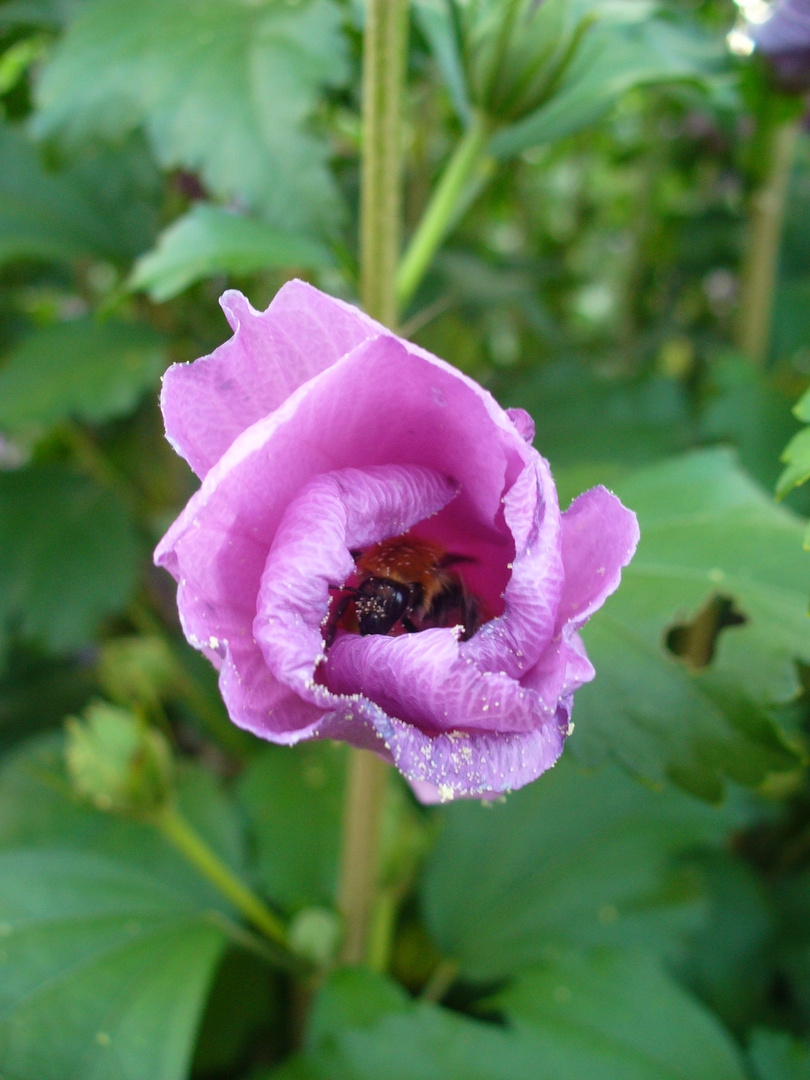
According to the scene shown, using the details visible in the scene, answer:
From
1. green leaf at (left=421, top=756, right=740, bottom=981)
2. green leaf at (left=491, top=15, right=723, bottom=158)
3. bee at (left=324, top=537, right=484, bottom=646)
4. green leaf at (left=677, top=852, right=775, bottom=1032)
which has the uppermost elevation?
green leaf at (left=491, top=15, right=723, bottom=158)

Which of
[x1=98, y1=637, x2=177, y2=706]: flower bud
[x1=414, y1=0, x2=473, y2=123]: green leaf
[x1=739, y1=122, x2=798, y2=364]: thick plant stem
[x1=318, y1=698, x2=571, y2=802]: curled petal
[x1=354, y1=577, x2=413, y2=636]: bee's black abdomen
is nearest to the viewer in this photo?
[x1=318, y1=698, x2=571, y2=802]: curled petal

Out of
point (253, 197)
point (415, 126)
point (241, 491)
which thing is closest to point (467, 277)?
point (415, 126)

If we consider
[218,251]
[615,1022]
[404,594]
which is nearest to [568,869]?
[615,1022]

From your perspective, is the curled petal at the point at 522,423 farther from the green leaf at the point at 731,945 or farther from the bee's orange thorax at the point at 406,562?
the green leaf at the point at 731,945

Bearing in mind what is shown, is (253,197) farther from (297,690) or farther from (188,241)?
(297,690)

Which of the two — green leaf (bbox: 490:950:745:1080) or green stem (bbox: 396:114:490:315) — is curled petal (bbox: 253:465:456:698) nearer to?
green stem (bbox: 396:114:490:315)

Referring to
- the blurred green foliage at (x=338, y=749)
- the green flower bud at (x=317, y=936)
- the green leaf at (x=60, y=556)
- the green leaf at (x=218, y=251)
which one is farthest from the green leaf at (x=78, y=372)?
the green flower bud at (x=317, y=936)

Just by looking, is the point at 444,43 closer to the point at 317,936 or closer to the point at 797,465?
the point at 797,465

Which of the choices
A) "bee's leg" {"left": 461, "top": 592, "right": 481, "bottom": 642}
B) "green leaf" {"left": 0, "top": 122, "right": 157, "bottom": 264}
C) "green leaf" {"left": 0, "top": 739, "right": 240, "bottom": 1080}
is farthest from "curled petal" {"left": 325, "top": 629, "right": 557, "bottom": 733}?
"green leaf" {"left": 0, "top": 122, "right": 157, "bottom": 264}
